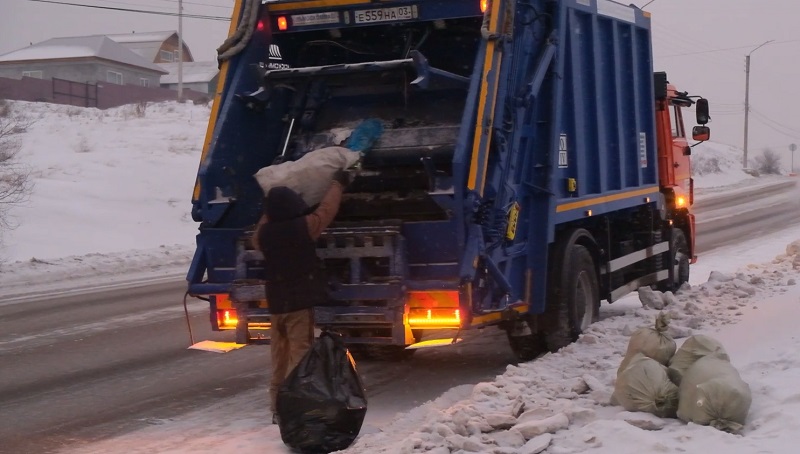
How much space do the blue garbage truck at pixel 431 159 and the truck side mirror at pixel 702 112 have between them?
9.16 ft

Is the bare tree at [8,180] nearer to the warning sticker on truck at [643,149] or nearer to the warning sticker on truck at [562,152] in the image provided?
the warning sticker on truck at [643,149]

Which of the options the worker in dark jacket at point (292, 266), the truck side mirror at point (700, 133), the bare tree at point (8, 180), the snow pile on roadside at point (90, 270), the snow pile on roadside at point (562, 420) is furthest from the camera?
the bare tree at point (8, 180)

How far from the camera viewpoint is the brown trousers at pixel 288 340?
20.6ft

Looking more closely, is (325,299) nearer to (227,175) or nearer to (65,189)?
(227,175)

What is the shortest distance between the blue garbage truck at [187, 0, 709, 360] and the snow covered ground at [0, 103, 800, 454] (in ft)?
1.86

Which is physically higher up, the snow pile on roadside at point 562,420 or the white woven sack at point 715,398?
the white woven sack at point 715,398

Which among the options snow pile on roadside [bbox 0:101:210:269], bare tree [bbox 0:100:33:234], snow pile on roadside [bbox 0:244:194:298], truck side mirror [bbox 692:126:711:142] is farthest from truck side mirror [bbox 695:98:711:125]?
bare tree [bbox 0:100:33:234]

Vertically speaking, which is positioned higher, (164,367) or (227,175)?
(227,175)

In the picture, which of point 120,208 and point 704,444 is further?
point 120,208

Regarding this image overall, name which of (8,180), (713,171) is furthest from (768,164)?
(8,180)

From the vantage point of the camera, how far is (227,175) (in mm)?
7527

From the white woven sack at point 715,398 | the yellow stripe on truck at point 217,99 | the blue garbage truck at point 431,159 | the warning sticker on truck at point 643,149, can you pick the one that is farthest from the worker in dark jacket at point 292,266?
the warning sticker on truck at point 643,149

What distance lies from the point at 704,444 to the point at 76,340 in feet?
23.4

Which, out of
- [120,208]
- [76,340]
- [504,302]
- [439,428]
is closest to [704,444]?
[439,428]
